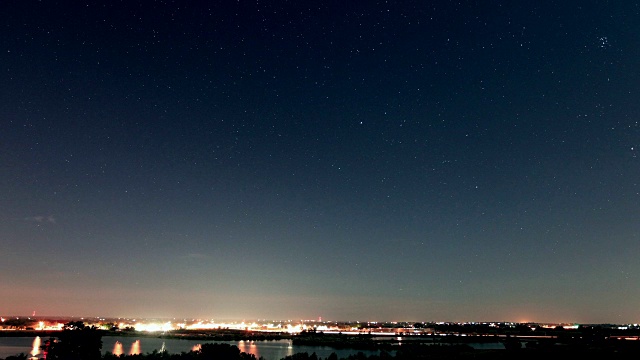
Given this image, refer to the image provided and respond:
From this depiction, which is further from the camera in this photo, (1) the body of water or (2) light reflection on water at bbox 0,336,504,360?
(2) light reflection on water at bbox 0,336,504,360

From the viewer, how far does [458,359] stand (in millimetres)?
58156

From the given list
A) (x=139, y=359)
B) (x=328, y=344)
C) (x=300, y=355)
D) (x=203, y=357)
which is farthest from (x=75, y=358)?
(x=328, y=344)

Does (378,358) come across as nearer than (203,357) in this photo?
No

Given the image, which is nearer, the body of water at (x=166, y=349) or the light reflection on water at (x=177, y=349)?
the body of water at (x=166, y=349)

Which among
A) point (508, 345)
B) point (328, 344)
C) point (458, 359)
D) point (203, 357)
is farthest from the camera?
point (328, 344)

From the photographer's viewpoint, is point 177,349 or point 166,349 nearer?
point 166,349

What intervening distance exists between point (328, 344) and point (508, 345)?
41632mm

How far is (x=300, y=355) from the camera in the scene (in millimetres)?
58531

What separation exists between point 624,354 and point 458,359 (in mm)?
17886

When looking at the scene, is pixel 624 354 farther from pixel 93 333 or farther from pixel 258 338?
pixel 258 338

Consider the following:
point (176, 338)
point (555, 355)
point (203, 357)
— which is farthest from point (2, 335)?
point (555, 355)

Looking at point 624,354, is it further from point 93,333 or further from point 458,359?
point 93,333

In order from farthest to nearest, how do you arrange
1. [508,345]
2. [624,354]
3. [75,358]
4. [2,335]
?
[2,335] < [508,345] < [624,354] < [75,358]

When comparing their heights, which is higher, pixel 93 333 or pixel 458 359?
pixel 93 333
